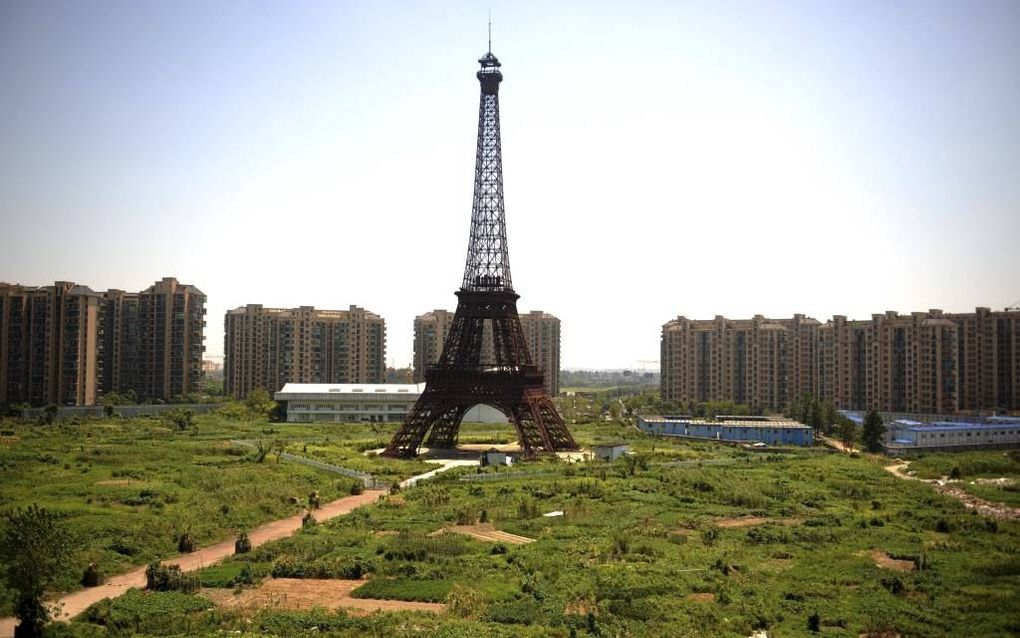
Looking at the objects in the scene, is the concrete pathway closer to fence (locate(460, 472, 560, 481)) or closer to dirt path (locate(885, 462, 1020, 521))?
fence (locate(460, 472, 560, 481))

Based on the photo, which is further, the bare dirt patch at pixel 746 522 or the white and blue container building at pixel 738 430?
the white and blue container building at pixel 738 430

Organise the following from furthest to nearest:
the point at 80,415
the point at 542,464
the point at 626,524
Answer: the point at 80,415 → the point at 542,464 → the point at 626,524

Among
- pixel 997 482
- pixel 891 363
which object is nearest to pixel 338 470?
pixel 997 482

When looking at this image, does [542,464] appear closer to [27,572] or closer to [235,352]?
[27,572]

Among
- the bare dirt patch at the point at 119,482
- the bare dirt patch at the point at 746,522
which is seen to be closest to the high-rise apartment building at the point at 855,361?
the bare dirt patch at the point at 746,522

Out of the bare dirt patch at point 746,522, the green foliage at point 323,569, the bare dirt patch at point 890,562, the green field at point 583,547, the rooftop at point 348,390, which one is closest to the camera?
the green field at point 583,547

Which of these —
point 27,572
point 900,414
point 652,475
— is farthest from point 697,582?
point 900,414

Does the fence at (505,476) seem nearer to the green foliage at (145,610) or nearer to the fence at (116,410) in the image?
the green foliage at (145,610)
